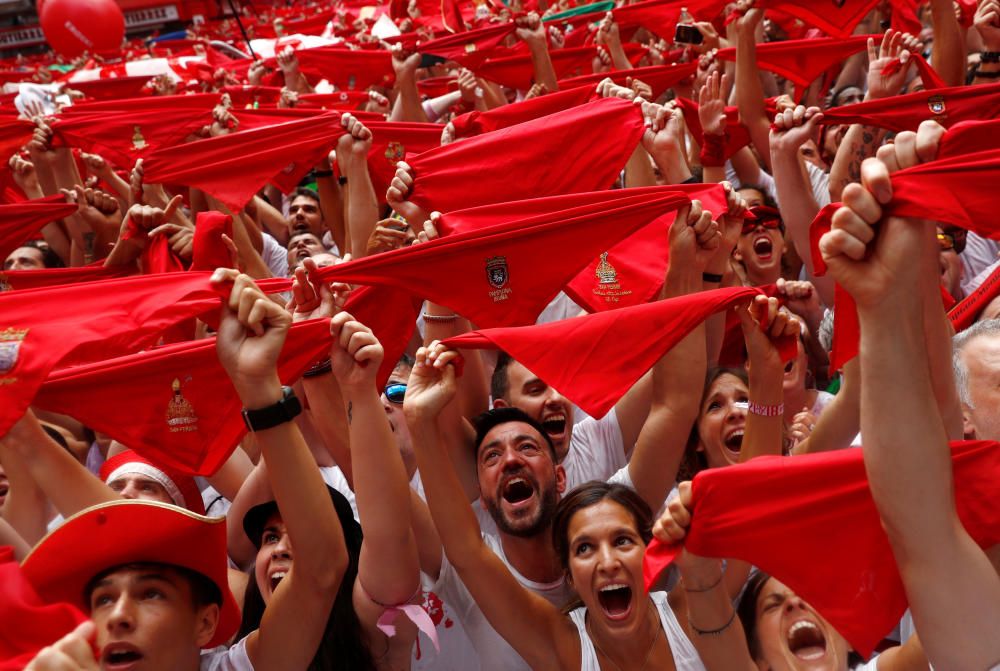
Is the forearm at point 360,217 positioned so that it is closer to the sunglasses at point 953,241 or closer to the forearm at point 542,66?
the forearm at point 542,66

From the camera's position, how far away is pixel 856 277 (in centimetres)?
169

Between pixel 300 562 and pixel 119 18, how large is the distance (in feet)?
33.3

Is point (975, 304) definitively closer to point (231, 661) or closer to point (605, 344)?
point (605, 344)

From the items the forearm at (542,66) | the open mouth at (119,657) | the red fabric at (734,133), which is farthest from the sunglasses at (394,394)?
the forearm at (542,66)

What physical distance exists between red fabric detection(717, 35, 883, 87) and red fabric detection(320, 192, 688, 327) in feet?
7.92

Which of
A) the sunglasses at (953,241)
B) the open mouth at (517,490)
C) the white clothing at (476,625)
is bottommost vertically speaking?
the white clothing at (476,625)

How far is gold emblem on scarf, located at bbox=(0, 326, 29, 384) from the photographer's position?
2.55 metres

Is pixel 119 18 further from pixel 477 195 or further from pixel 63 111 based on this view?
pixel 477 195

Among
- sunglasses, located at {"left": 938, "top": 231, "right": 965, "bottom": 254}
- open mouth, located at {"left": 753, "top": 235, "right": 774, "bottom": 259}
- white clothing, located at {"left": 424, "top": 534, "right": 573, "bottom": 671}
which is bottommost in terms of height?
white clothing, located at {"left": 424, "top": 534, "right": 573, "bottom": 671}

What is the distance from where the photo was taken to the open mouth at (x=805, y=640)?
2.56 meters

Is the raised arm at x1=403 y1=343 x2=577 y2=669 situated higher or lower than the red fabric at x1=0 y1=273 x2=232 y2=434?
lower

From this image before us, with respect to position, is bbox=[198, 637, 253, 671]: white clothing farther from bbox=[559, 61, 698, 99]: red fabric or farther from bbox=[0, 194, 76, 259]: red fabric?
bbox=[559, 61, 698, 99]: red fabric

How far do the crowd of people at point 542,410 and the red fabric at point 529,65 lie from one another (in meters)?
1.61

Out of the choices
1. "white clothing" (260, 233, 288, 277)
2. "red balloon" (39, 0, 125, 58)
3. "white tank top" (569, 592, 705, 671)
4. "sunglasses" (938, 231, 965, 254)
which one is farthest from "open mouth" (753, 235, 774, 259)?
"red balloon" (39, 0, 125, 58)
